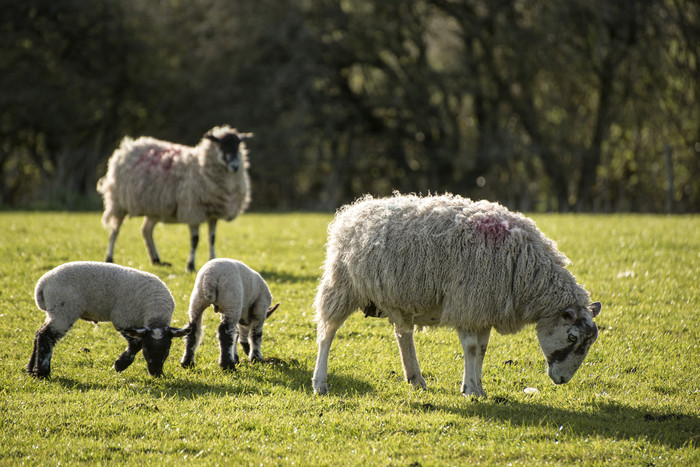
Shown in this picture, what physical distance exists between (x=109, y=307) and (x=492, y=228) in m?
3.79

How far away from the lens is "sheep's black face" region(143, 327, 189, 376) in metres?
7.07

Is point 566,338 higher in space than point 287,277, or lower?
higher

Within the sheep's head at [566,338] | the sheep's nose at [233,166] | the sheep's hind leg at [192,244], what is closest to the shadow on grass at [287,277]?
the sheep's hind leg at [192,244]

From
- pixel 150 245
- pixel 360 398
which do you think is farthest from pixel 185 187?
pixel 360 398

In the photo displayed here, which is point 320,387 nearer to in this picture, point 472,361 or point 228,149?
point 472,361

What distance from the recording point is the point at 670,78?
989 inches

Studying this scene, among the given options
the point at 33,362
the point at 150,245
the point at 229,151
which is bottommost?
the point at 33,362

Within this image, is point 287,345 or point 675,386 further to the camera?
point 287,345

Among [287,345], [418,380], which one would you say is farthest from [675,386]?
[287,345]

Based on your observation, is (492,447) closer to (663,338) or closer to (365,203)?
(365,203)

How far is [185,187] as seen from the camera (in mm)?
12445

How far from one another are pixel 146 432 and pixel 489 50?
2420cm

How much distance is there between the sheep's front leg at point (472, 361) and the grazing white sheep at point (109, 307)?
8.68 feet

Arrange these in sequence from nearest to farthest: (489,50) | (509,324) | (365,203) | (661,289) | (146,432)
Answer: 1. (146,432)
2. (509,324)
3. (365,203)
4. (661,289)
5. (489,50)
